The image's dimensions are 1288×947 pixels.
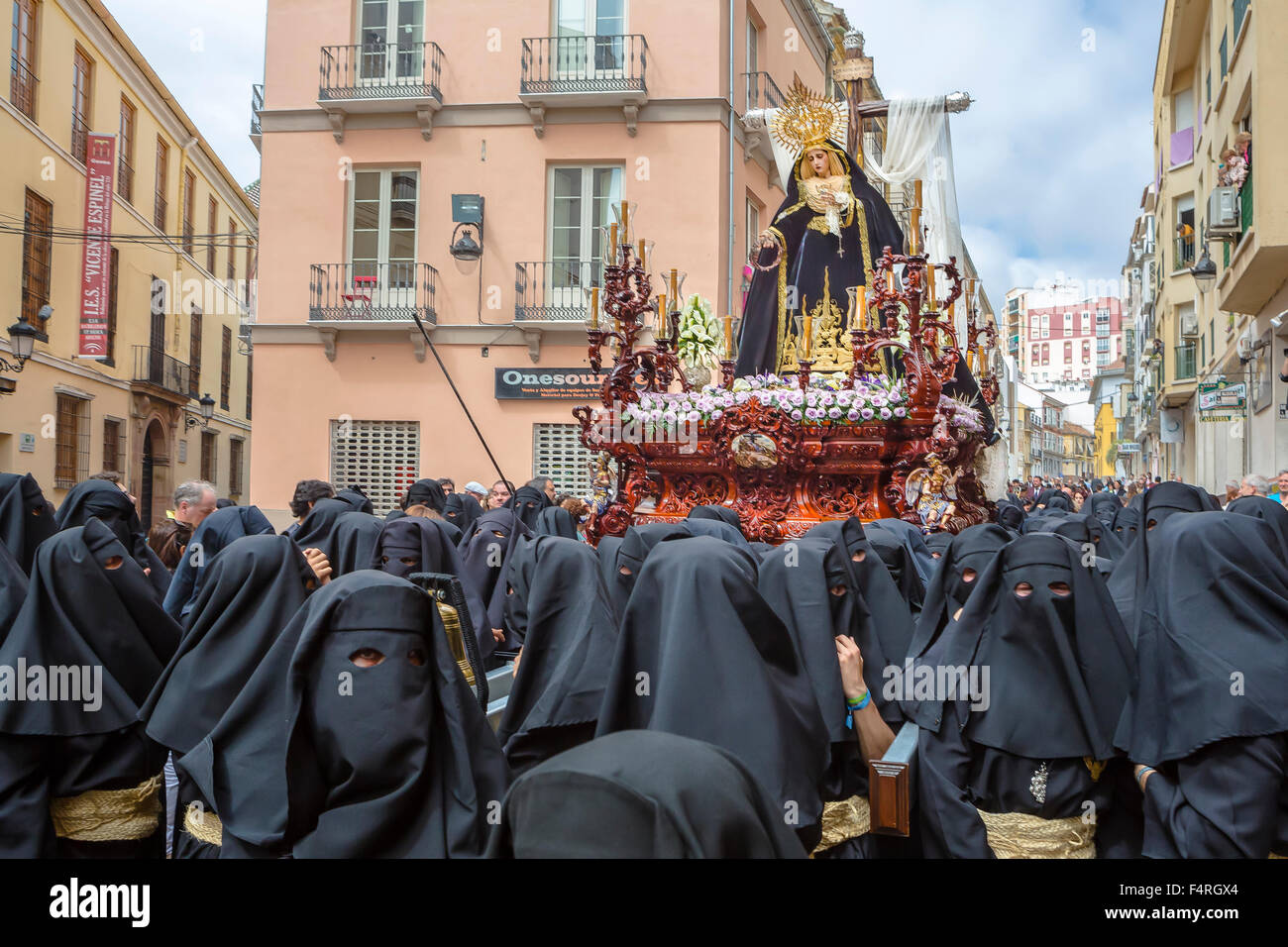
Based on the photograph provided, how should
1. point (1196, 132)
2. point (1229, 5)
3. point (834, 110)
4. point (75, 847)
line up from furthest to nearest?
point (1196, 132) → point (1229, 5) → point (834, 110) → point (75, 847)

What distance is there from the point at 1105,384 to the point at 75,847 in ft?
250

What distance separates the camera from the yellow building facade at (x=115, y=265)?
1834 centimetres

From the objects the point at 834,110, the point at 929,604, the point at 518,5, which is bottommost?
the point at 929,604

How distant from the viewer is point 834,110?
11.7 metres

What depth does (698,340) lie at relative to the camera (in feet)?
38.0

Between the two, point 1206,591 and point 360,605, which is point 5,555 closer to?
point 360,605

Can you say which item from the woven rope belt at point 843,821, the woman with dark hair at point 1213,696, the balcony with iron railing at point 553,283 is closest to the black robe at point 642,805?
the woman with dark hair at point 1213,696

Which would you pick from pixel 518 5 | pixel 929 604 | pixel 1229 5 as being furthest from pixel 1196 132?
pixel 929 604

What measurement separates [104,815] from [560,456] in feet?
46.3

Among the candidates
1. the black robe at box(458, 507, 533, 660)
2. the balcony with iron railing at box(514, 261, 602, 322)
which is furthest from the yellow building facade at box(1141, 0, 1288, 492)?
the black robe at box(458, 507, 533, 660)

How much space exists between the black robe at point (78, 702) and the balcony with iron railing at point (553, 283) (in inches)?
547

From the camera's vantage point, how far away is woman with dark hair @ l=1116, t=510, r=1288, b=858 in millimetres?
2980

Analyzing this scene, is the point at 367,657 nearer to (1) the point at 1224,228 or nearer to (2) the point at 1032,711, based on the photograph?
(2) the point at 1032,711

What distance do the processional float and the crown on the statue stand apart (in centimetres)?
251
